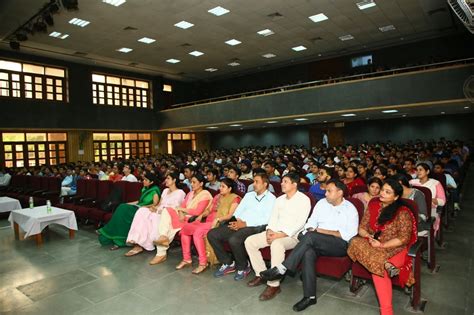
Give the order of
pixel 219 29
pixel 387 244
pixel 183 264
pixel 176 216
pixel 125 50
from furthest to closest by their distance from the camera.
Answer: pixel 125 50 → pixel 219 29 → pixel 176 216 → pixel 183 264 → pixel 387 244

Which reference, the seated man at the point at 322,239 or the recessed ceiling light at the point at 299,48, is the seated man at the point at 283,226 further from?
the recessed ceiling light at the point at 299,48

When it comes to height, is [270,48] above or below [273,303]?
above

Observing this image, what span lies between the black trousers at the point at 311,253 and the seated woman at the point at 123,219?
8.56ft

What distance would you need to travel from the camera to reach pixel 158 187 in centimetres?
521

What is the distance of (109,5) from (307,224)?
9.47 m

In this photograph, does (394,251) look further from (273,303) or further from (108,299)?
(108,299)

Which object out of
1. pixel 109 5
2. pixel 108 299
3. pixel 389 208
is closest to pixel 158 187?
pixel 108 299

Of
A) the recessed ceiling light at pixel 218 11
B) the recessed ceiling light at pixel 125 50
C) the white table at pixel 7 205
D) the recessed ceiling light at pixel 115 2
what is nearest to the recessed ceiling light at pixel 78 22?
the recessed ceiling light at pixel 115 2

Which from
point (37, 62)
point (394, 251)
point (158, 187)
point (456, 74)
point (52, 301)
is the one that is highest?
point (37, 62)

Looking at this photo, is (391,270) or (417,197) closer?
(391,270)

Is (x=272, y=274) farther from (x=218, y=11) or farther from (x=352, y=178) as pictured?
(x=218, y=11)

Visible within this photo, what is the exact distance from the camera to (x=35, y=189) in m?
8.47

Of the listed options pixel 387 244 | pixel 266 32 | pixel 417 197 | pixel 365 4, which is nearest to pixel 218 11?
pixel 266 32

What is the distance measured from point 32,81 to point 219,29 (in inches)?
339
